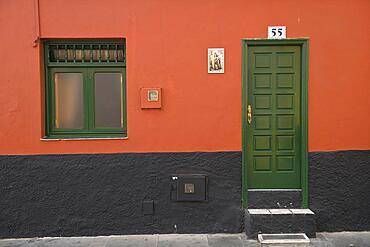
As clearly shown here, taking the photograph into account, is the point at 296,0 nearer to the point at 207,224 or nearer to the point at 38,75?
the point at 207,224

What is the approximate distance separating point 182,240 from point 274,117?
2195mm

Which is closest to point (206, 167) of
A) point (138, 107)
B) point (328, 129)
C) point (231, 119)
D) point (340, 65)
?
point (231, 119)

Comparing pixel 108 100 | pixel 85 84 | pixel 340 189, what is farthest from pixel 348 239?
pixel 85 84

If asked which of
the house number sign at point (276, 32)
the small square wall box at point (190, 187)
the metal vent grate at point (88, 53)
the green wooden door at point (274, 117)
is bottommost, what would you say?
the small square wall box at point (190, 187)

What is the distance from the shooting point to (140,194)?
5445 mm

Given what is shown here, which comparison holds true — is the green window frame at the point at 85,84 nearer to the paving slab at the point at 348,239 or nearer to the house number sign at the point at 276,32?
the house number sign at the point at 276,32

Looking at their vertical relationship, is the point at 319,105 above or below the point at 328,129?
above

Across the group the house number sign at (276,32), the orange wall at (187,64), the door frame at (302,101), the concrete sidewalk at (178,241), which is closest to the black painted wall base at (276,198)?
the door frame at (302,101)

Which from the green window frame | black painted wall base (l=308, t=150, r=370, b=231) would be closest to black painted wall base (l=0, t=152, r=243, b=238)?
the green window frame

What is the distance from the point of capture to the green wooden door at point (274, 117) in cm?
546

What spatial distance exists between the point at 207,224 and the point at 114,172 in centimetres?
154

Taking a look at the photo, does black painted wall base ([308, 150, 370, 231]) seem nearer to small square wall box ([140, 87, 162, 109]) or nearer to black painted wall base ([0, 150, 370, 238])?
black painted wall base ([0, 150, 370, 238])

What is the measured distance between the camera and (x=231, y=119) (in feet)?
17.8

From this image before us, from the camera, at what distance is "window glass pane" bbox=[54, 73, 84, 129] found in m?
5.60
